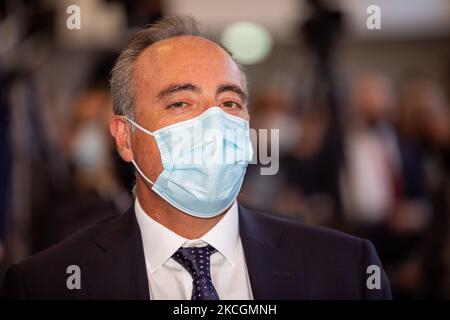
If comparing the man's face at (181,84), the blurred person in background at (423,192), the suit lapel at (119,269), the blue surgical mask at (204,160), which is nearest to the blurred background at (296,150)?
the blurred person in background at (423,192)

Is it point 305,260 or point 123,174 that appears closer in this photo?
point 305,260

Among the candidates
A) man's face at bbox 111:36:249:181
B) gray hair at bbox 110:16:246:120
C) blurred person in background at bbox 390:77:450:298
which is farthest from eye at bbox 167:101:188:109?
blurred person in background at bbox 390:77:450:298

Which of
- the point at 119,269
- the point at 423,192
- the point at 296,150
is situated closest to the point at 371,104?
the point at 423,192

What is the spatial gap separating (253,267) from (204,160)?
27 centimetres

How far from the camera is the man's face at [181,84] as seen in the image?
74.6 inches

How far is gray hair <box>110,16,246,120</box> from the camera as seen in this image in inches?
77.1

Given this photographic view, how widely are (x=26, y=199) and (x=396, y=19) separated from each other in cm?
458

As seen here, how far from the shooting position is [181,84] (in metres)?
1.89

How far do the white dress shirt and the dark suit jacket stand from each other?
31mm

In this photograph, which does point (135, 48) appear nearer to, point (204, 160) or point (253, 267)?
point (204, 160)

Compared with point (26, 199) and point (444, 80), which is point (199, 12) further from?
point (26, 199)

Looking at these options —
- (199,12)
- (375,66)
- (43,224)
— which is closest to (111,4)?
(43,224)

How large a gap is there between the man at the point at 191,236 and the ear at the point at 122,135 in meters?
0.04

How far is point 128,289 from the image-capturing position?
1915 millimetres
